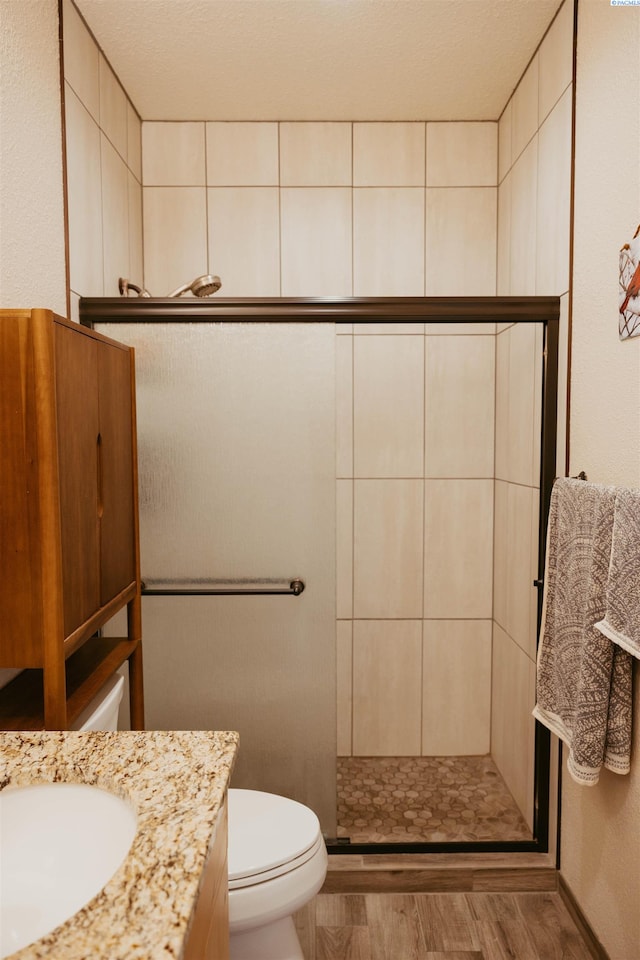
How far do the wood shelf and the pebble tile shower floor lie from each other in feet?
3.46

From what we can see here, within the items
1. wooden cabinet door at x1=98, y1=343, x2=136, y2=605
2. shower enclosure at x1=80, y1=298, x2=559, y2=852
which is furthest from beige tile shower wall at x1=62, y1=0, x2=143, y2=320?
wooden cabinet door at x1=98, y1=343, x2=136, y2=605

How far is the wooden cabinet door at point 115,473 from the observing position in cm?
140

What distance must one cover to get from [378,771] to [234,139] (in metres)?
2.49

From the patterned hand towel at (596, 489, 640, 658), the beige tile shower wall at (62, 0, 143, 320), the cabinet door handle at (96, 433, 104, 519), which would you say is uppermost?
the beige tile shower wall at (62, 0, 143, 320)

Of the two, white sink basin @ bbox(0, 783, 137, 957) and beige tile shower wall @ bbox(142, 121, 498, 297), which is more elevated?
beige tile shower wall @ bbox(142, 121, 498, 297)

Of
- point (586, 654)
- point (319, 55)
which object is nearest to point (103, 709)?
point (586, 654)

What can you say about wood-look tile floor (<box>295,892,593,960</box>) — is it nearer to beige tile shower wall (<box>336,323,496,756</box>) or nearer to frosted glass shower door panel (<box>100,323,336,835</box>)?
frosted glass shower door panel (<box>100,323,336,835</box>)

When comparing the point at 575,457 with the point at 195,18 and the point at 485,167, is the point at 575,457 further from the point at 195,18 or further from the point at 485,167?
the point at 195,18

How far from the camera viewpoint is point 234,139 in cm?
249

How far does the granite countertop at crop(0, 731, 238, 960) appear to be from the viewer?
576 millimetres

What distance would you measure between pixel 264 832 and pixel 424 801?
3.59 ft

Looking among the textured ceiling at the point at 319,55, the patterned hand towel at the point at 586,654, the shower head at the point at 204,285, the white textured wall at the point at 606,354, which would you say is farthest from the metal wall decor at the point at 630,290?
the shower head at the point at 204,285

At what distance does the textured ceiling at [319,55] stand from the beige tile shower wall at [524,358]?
0.45 ft

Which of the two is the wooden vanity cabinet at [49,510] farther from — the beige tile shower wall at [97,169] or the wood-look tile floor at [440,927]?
the wood-look tile floor at [440,927]
